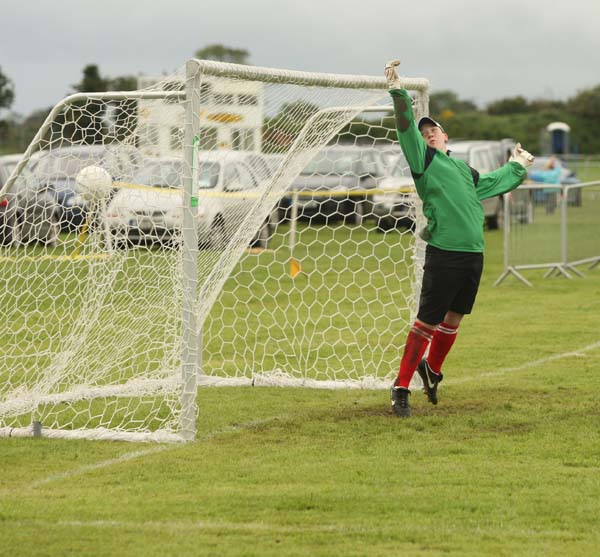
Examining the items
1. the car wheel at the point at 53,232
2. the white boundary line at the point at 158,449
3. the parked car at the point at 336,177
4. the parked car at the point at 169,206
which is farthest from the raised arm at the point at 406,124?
the parked car at the point at 336,177

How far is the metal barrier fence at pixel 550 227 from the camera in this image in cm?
1906

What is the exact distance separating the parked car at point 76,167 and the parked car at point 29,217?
0.08 m

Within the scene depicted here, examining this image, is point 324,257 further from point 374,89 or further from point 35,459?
point 35,459

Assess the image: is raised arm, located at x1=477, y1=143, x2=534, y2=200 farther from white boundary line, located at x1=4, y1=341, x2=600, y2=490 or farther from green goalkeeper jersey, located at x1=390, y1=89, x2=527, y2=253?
white boundary line, located at x1=4, y1=341, x2=600, y2=490

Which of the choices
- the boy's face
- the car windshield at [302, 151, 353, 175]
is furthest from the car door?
the car windshield at [302, 151, 353, 175]

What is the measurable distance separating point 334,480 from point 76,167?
3.82m

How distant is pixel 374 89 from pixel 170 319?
2.41 m

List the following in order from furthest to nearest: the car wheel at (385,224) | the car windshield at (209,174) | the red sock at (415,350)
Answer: the car wheel at (385,224)
the car windshield at (209,174)
the red sock at (415,350)

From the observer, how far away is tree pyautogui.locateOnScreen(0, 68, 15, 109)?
65.8 meters

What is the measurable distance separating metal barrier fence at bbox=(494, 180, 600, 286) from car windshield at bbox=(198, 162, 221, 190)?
8115 millimetres

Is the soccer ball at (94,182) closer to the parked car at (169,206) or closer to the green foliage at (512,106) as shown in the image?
the parked car at (169,206)

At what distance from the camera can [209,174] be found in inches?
439

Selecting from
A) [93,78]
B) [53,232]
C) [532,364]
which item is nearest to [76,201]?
[53,232]

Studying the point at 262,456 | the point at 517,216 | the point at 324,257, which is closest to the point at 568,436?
the point at 262,456
